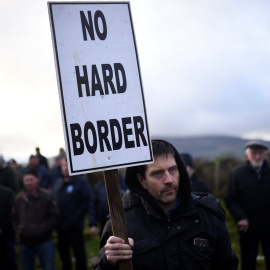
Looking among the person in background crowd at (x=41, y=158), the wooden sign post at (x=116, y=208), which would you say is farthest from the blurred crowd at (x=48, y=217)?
the wooden sign post at (x=116, y=208)

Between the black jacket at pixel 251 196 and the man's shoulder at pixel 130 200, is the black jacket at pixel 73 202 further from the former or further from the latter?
the man's shoulder at pixel 130 200

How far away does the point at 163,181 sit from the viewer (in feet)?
10.3

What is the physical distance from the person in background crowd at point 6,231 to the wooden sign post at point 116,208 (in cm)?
548

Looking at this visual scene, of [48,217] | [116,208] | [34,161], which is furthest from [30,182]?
[116,208]

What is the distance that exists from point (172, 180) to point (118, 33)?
94 centimetres

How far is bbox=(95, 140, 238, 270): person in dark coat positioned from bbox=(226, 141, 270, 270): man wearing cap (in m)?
3.44

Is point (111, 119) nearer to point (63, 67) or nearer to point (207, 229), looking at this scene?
point (63, 67)

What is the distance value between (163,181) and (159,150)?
0.71 feet

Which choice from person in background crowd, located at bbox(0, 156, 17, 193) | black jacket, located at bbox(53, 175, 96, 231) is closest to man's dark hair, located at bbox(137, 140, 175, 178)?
black jacket, located at bbox(53, 175, 96, 231)

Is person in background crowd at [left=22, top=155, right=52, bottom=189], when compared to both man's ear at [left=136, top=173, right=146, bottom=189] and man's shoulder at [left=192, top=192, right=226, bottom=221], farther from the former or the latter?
man's shoulder at [left=192, top=192, right=226, bottom=221]

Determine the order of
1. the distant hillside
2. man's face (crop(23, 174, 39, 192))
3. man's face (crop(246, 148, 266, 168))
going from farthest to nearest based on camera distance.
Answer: the distant hillside, man's face (crop(23, 174, 39, 192)), man's face (crop(246, 148, 266, 168))

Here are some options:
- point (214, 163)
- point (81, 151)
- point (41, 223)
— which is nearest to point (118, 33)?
point (81, 151)

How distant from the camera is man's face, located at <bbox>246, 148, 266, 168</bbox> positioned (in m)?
6.67

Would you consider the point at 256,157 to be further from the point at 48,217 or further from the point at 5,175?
the point at 5,175
